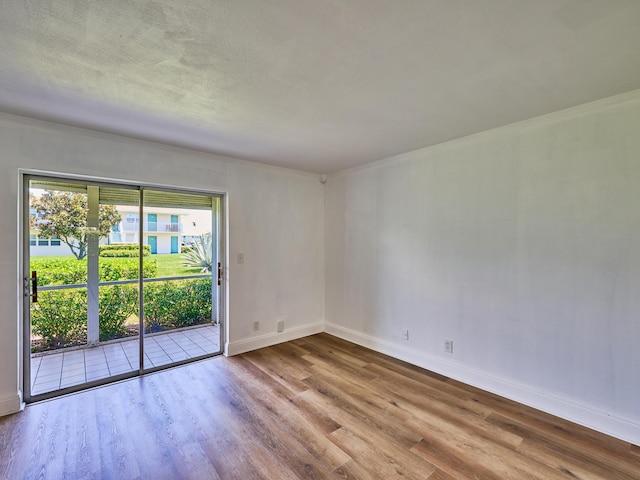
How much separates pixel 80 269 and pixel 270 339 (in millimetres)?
2308

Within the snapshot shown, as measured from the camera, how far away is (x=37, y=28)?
1437 mm

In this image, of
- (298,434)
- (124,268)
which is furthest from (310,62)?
(124,268)

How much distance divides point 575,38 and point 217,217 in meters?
3.54

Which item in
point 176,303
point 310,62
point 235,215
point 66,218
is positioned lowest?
point 176,303

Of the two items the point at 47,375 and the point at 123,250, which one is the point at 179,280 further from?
the point at 47,375

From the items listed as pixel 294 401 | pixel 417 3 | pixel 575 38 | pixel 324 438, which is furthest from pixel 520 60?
pixel 294 401

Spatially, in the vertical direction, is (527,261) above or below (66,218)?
below

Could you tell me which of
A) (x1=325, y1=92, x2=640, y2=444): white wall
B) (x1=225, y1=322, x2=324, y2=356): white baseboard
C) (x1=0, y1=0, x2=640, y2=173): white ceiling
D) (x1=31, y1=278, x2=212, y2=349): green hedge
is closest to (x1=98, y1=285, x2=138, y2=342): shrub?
(x1=31, y1=278, x2=212, y2=349): green hedge

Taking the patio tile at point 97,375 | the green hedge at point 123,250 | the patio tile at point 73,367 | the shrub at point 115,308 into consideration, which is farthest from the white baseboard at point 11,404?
the green hedge at point 123,250

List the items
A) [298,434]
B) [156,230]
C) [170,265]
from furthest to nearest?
1. [170,265]
2. [156,230]
3. [298,434]

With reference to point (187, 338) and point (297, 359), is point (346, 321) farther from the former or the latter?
point (187, 338)

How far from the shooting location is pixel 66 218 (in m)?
2.84

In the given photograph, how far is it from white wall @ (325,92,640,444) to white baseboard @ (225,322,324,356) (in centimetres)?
103

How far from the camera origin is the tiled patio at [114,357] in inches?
110
